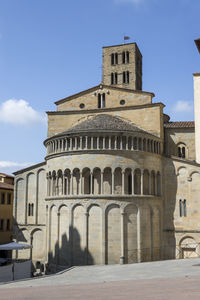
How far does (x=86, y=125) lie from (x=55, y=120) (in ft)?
25.2

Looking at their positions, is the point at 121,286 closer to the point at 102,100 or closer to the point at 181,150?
the point at 181,150

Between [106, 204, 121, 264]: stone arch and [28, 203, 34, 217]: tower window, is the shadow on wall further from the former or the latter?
[28, 203, 34, 217]: tower window

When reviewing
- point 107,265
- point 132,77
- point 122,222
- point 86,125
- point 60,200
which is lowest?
point 107,265

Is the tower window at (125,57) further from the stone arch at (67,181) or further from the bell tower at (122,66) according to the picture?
the stone arch at (67,181)

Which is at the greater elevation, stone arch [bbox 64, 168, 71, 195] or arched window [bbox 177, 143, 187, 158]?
arched window [bbox 177, 143, 187, 158]

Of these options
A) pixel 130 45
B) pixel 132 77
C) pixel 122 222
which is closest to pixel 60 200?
pixel 122 222

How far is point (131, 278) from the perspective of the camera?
59.6ft

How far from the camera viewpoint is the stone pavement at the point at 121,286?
1312 cm

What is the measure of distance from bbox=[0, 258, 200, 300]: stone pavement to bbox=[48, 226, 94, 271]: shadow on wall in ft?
18.2

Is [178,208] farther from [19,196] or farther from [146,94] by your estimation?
[19,196]

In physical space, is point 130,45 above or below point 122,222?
above

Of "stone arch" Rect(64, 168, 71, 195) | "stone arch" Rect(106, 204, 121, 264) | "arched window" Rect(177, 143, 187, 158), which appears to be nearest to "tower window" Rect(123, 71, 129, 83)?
"arched window" Rect(177, 143, 187, 158)

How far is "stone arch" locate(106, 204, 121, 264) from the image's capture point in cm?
2658

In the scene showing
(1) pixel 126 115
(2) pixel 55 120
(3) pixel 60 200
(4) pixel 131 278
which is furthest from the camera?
(2) pixel 55 120
